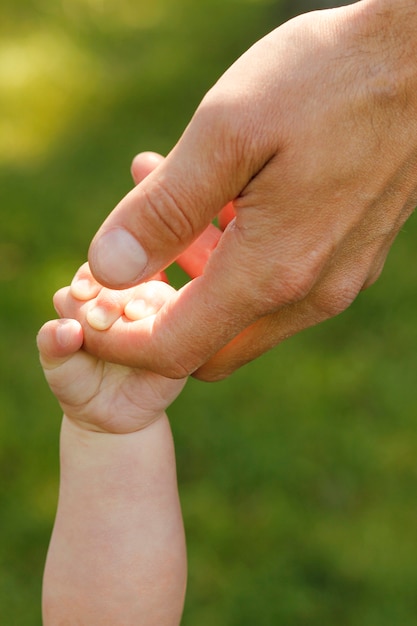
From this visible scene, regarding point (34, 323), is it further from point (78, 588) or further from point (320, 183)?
point (320, 183)

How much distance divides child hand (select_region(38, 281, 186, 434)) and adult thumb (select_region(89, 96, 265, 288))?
0.14 metres

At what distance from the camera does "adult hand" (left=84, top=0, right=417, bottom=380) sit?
1533mm

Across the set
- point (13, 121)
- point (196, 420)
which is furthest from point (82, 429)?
point (13, 121)

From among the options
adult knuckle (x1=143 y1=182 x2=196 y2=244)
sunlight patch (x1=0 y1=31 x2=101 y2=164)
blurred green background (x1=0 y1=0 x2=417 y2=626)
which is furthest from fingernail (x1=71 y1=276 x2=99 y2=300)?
sunlight patch (x1=0 y1=31 x2=101 y2=164)

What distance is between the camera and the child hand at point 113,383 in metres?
1.74

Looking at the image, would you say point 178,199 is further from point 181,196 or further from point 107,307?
point 107,307

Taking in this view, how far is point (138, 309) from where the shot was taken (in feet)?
5.81

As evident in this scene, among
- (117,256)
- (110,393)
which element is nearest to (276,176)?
(117,256)

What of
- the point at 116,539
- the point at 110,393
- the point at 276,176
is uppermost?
the point at 276,176

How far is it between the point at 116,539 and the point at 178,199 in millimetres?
625

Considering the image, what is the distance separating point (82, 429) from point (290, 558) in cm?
98

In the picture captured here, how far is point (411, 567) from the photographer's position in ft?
8.34

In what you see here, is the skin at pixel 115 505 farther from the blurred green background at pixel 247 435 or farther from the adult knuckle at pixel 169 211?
the blurred green background at pixel 247 435

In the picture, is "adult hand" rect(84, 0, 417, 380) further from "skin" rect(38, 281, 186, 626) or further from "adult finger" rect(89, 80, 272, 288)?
"skin" rect(38, 281, 186, 626)
